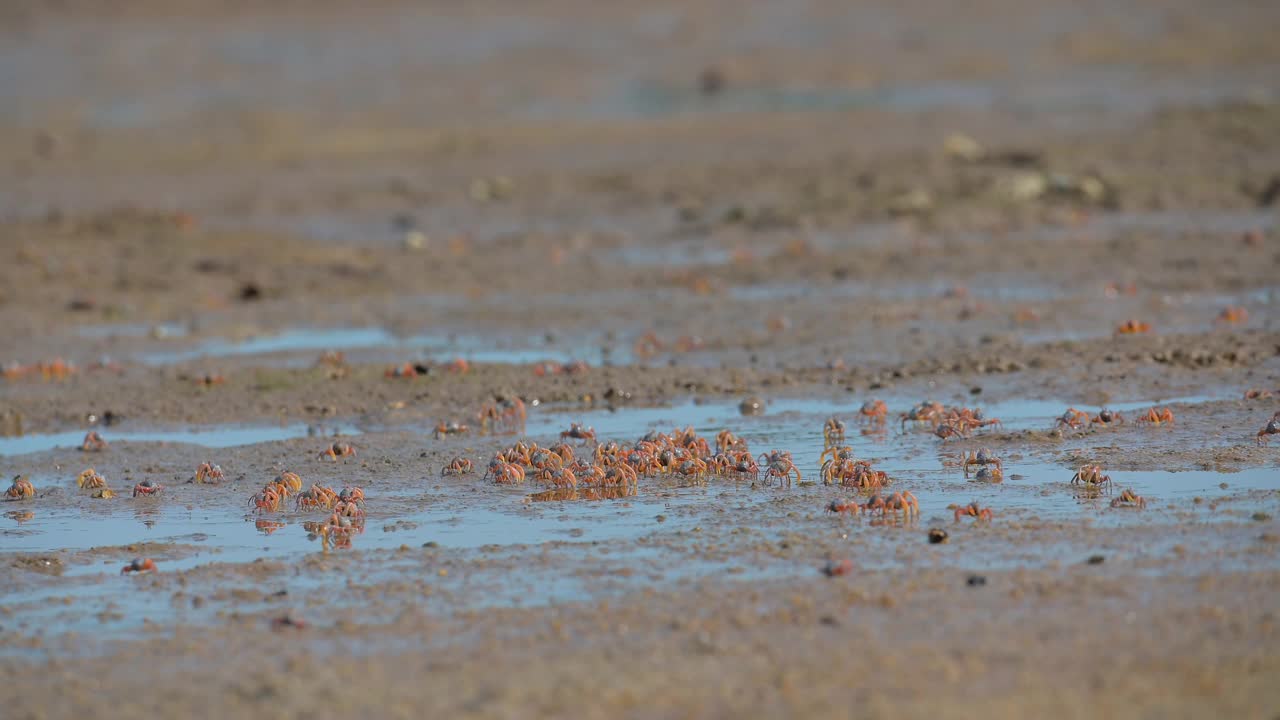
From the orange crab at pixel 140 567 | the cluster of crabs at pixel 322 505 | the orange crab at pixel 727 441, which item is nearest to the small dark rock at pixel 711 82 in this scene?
the orange crab at pixel 727 441

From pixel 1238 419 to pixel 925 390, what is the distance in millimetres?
2226

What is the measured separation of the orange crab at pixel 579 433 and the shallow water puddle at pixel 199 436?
1562 millimetres

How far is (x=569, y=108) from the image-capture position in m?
29.2

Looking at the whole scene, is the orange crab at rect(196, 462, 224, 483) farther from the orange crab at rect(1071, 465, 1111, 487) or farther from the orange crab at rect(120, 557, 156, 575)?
the orange crab at rect(1071, 465, 1111, 487)

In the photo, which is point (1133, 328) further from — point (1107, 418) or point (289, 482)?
point (289, 482)

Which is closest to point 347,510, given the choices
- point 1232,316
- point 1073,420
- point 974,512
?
point 974,512

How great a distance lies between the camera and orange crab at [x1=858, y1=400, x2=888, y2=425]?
1070 cm

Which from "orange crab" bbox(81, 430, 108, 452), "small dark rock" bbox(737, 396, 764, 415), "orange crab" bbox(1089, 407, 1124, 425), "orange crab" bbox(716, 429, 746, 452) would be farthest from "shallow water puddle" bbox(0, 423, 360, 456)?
"orange crab" bbox(1089, 407, 1124, 425)

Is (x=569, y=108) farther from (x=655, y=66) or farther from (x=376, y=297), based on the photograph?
(x=376, y=297)

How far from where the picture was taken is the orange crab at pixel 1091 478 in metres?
8.81

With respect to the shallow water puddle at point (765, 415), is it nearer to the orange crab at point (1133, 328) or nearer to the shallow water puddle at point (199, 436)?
the shallow water puddle at point (199, 436)

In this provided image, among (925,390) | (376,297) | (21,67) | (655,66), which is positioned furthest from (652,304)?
(21,67)

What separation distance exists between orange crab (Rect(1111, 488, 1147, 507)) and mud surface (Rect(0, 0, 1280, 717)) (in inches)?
1.7

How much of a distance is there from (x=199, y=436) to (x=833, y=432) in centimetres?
424
